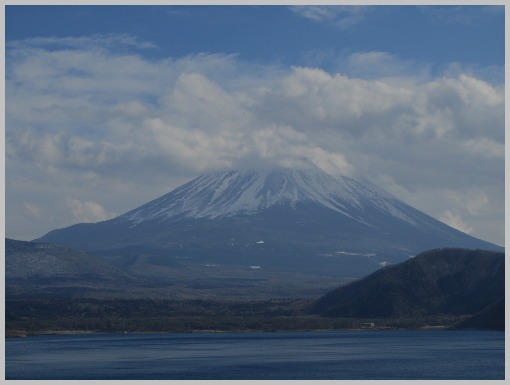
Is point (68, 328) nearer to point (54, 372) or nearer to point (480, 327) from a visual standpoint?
point (480, 327)

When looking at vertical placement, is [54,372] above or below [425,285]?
below

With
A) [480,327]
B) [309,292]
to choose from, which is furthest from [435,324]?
[309,292]

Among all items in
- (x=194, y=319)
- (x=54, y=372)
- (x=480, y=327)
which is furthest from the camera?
(x=194, y=319)

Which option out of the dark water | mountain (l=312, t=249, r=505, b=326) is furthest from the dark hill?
the dark water

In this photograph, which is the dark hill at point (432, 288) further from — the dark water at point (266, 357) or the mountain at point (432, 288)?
the dark water at point (266, 357)

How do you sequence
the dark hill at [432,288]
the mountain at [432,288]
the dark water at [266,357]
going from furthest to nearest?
the dark hill at [432,288], the mountain at [432,288], the dark water at [266,357]

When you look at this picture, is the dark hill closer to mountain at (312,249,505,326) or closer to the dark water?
mountain at (312,249,505,326)

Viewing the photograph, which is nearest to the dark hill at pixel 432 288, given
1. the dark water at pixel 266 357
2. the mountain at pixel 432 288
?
the mountain at pixel 432 288
